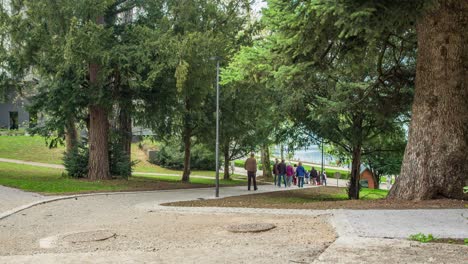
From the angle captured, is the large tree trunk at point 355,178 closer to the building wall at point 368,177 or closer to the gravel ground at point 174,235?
the gravel ground at point 174,235

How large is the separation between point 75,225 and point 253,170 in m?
12.8

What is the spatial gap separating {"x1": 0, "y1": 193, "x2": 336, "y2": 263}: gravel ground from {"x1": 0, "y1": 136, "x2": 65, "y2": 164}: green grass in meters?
29.8

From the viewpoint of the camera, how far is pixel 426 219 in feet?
29.8

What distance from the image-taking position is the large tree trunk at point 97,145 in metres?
24.2

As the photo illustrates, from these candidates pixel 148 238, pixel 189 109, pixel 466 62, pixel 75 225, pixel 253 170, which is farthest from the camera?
pixel 189 109

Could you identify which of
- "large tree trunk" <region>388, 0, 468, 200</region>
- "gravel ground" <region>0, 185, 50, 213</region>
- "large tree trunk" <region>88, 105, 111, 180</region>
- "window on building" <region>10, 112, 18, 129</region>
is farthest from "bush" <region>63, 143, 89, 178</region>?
"window on building" <region>10, 112, 18, 129</region>

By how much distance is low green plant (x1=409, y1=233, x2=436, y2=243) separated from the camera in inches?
273

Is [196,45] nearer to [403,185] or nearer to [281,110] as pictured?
[281,110]

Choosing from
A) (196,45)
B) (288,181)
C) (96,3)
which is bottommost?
(288,181)

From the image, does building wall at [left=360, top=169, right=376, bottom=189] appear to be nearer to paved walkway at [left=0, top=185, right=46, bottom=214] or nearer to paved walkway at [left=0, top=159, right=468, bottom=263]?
paved walkway at [left=0, top=185, right=46, bottom=214]

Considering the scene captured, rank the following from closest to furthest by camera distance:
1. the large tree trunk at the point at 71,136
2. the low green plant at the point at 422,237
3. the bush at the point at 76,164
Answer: the low green plant at the point at 422,237 < the bush at the point at 76,164 < the large tree trunk at the point at 71,136

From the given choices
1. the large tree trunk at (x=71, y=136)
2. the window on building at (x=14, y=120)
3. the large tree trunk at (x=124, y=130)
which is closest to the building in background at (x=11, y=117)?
the window on building at (x=14, y=120)

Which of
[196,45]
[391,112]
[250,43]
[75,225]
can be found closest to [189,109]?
[250,43]

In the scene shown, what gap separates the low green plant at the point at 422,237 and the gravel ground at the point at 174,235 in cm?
118
